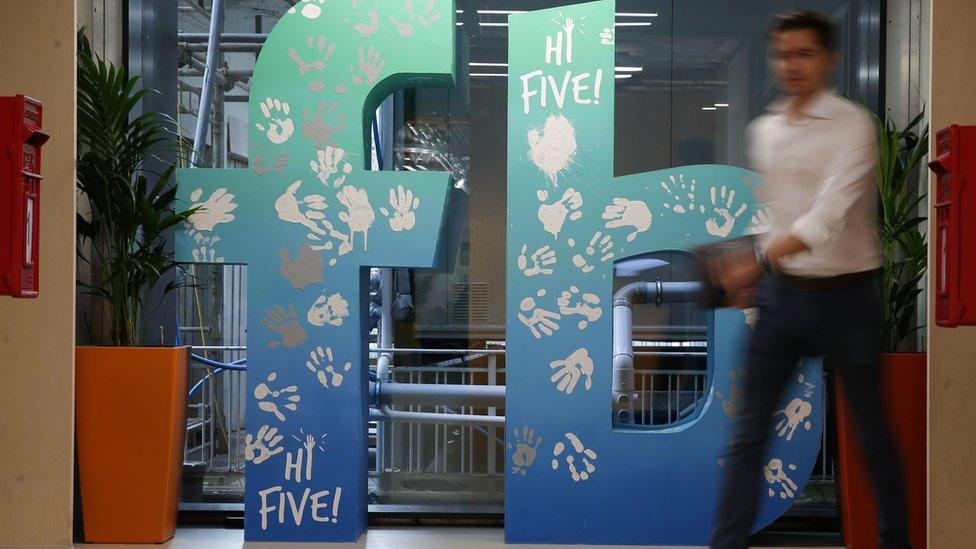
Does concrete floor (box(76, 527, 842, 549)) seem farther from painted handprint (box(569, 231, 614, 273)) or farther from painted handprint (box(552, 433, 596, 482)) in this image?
painted handprint (box(569, 231, 614, 273))

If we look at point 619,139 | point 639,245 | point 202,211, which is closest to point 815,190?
point 639,245

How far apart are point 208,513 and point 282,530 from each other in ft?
1.53

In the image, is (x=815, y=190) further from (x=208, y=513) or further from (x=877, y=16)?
(x=208, y=513)

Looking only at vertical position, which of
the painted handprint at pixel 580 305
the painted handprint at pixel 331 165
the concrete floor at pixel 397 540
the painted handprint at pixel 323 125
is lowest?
the concrete floor at pixel 397 540

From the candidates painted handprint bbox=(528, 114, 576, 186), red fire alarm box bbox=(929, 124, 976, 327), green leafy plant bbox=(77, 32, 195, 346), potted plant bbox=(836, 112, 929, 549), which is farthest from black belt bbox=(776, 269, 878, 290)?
green leafy plant bbox=(77, 32, 195, 346)

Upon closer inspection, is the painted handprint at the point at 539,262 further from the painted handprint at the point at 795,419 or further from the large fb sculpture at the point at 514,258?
the painted handprint at the point at 795,419

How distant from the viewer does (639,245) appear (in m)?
3.55

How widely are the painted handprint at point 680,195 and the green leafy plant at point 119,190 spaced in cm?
162

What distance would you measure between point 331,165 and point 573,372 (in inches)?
42.7

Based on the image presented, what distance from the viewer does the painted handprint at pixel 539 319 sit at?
356cm

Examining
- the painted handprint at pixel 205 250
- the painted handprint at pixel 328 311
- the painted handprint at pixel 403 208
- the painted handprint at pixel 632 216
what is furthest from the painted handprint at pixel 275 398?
the painted handprint at pixel 632 216

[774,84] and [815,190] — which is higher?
[774,84]

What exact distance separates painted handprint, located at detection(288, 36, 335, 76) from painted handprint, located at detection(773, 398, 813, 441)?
194cm

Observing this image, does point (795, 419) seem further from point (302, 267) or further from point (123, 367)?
point (123, 367)
